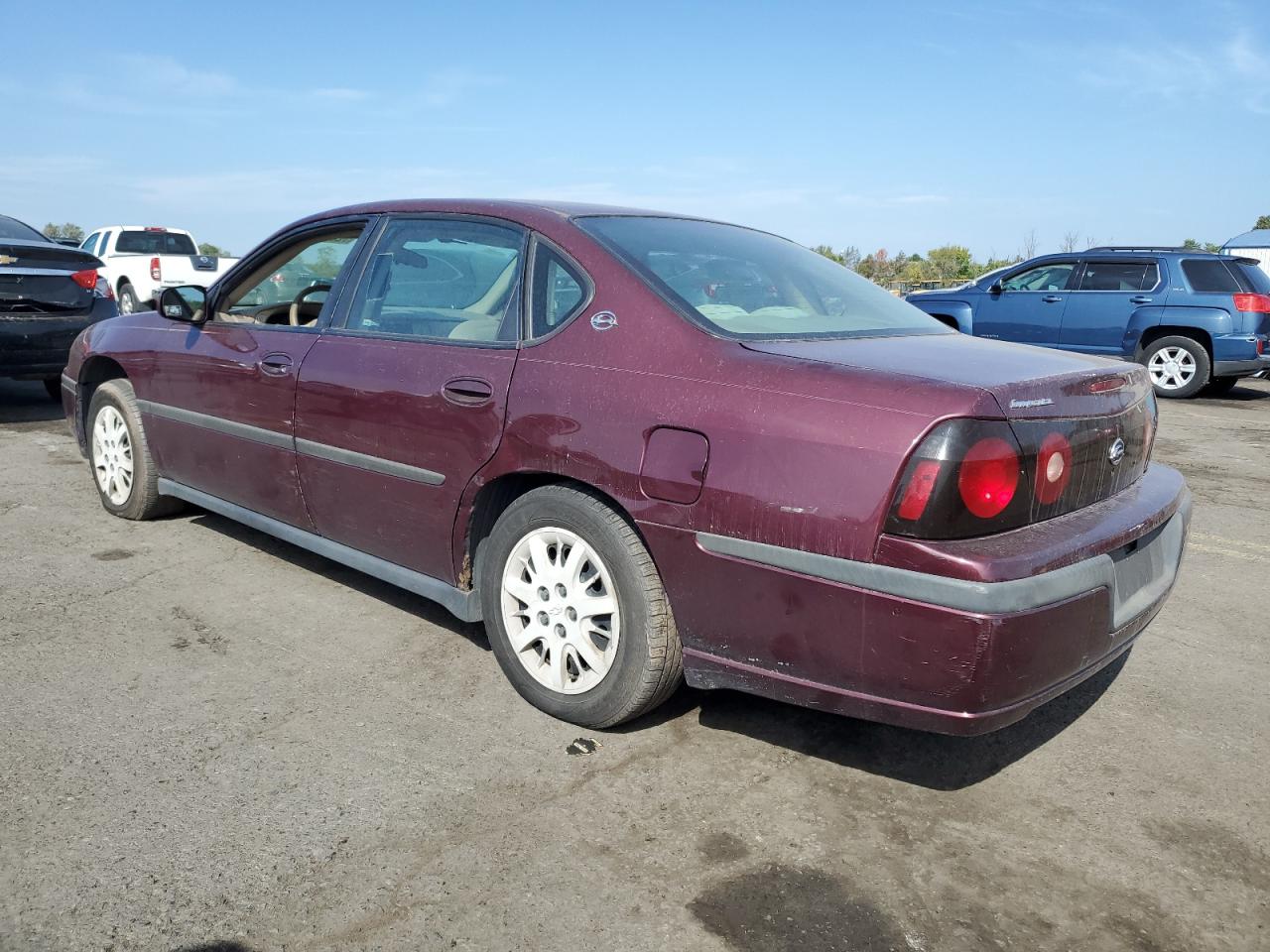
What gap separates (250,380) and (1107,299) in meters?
10.5

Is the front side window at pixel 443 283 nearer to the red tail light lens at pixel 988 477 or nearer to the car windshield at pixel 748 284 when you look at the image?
the car windshield at pixel 748 284

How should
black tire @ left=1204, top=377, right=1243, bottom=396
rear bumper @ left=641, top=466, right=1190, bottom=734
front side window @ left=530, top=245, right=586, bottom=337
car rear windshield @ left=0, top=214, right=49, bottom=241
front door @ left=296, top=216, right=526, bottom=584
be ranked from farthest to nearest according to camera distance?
black tire @ left=1204, top=377, right=1243, bottom=396
car rear windshield @ left=0, top=214, right=49, bottom=241
front door @ left=296, top=216, right=526, bottom=584
front side window @ left=530, top=245, right=586, bottom=337
rear bumper @ left=641, top=466, right=1190, bottom=734

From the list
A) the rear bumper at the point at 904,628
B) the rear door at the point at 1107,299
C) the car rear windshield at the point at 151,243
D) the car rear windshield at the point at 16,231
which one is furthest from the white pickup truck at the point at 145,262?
the rear bumper at the point at 904,628

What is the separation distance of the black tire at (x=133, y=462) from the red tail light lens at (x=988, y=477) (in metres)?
4.02

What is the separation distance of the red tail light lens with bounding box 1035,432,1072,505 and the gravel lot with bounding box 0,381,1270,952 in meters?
0.84

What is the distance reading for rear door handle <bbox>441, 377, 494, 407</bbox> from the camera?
3168 millimetres

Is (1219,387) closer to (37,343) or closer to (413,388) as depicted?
(413,388)

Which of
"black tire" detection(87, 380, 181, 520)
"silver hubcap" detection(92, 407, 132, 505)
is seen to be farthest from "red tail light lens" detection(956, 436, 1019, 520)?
"silver hubcap" detection(92, 407, 132, 505)

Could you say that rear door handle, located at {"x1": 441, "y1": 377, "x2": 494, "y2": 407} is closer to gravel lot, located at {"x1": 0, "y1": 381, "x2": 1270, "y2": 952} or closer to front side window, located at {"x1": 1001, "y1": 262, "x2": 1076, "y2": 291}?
gravel lot, located at {"x1": 0, "y1": 381, "x2": 1270, "y2": 952}

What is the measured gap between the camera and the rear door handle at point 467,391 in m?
3.17

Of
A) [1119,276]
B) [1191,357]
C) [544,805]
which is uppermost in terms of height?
[1119,276]

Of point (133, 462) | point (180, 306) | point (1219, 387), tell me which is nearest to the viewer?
point (180, 306)

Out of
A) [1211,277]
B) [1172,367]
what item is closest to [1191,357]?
[1172,367]

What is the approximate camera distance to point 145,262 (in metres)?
18.2
